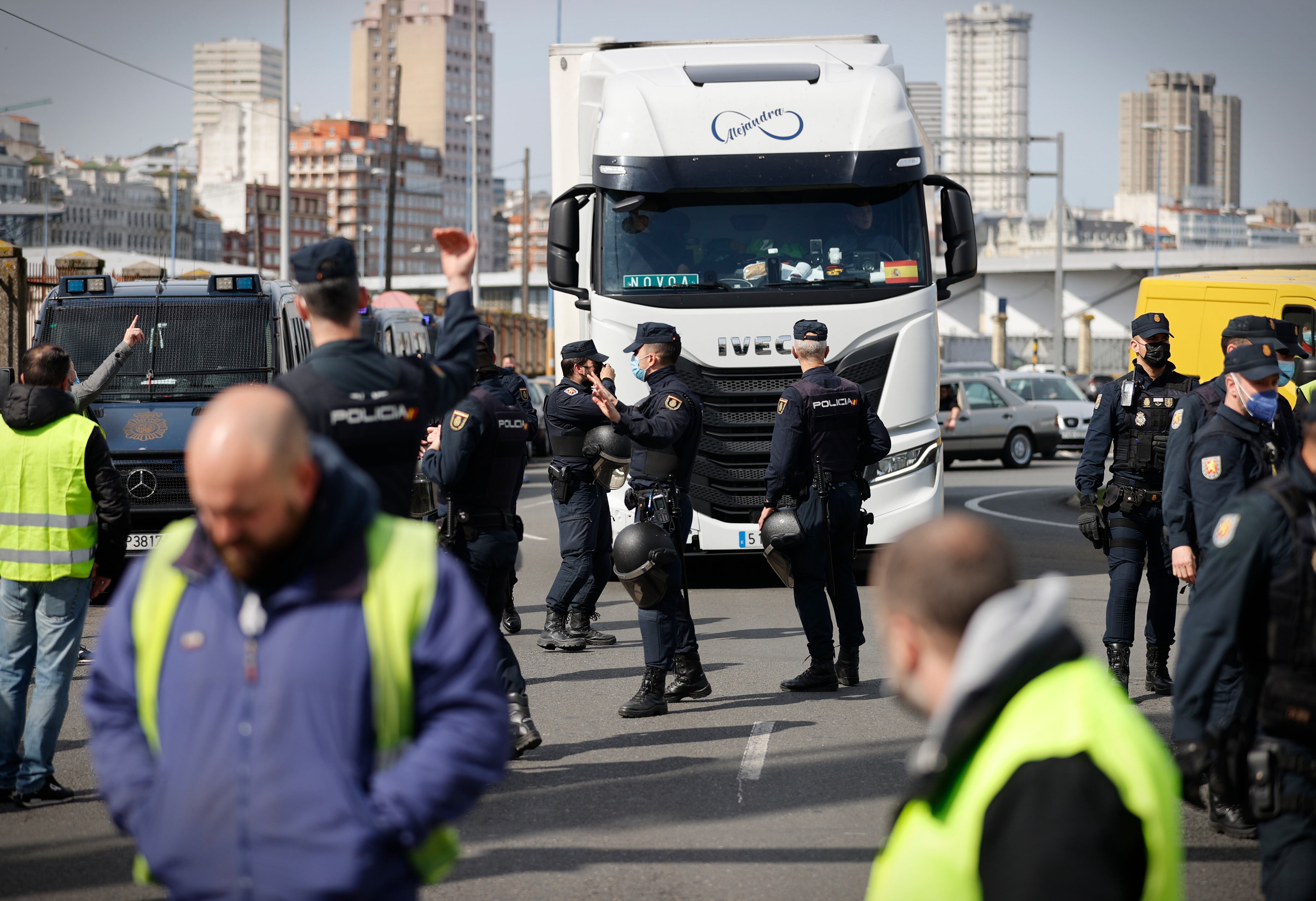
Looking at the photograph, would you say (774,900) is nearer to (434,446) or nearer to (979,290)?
(434,446)

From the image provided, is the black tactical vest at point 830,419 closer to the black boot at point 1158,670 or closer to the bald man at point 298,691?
the black boot at point 1158,670

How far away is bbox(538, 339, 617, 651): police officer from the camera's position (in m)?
9.20

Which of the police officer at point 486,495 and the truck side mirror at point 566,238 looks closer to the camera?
the police officer at point 486,495

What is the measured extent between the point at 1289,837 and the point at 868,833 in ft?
7.50

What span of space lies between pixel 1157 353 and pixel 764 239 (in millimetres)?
3963

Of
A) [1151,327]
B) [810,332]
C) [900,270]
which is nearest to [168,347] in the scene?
[900,270]

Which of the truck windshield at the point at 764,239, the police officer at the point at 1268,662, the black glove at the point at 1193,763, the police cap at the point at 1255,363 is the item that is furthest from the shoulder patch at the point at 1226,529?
the truck windshield at the point at 764,239

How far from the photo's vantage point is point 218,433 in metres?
2.21

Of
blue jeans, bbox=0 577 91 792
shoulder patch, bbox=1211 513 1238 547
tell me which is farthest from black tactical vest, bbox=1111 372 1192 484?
blue jeans, bbox=0 577 91 792

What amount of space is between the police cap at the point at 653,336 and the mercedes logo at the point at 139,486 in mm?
5055

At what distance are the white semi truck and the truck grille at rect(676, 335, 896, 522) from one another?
0.04 feet

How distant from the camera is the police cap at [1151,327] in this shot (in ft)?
24.2

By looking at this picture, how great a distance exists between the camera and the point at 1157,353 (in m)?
7.40

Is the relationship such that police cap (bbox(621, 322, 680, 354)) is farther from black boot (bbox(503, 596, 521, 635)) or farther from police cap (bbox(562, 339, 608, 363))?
black boot (bbox(503, 596, 521, 635))
